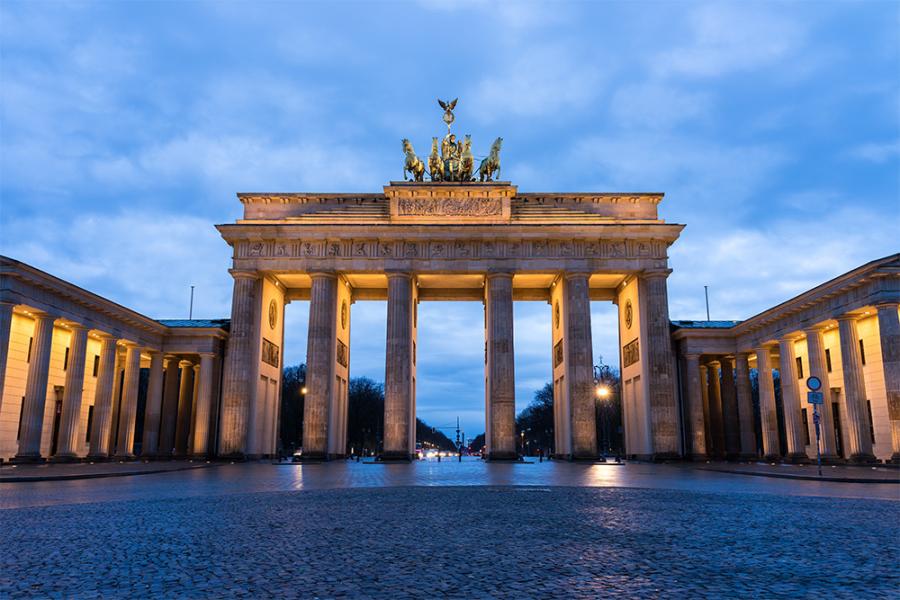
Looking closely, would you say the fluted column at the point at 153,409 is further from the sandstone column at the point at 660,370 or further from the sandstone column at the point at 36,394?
the sandstone column at the point at 660,370

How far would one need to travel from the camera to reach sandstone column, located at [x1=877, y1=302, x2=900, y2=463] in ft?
95.1

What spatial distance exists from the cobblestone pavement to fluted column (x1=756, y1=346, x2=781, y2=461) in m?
31.2

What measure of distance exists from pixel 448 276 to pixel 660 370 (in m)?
14.9

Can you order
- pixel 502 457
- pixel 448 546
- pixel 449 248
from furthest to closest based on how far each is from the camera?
pixel 449 248
pixel 502 457
pixel 448 546

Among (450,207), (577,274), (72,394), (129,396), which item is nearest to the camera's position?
(72,394)

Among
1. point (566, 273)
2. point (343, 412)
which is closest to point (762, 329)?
point (566, 273)

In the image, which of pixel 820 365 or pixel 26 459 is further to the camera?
pixel 820 365

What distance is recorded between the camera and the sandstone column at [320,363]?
41.4m

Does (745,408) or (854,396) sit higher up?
(854,396)

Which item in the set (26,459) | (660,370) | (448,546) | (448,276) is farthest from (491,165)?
(448,546)

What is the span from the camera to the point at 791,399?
126ft

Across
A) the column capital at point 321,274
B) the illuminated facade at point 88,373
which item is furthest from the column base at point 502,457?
the illuminated facade at point 88,373

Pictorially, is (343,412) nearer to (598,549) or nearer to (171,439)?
(171,439)

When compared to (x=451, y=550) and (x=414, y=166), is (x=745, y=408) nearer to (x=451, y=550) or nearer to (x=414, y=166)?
(x=414, y=166)
